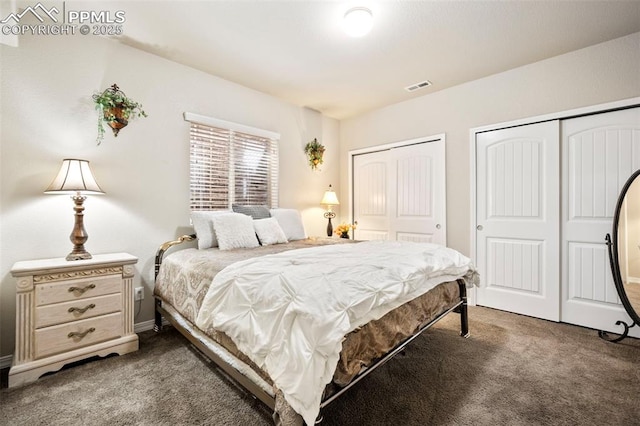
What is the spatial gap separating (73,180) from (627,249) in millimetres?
4619

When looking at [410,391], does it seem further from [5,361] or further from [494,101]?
[494,101]

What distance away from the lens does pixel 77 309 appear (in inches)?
80.1

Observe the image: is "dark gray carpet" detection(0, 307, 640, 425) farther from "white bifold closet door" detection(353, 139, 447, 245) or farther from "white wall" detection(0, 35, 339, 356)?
"white bifold closet door" detection(353, 139, 447, 245)

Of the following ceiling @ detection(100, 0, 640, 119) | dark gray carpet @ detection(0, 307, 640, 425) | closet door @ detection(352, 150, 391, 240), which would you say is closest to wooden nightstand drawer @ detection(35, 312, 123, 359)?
dark gray carpet @ detection(0, 307, 640, 425)

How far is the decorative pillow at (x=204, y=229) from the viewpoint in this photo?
270 cm

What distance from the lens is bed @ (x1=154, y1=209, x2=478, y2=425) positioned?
3.64 feet

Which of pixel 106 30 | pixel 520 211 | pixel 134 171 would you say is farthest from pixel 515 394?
pixel 106 30

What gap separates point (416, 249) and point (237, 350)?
57.6 inches

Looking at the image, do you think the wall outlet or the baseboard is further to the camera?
the wall outlet

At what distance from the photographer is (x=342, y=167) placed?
4.88 metres

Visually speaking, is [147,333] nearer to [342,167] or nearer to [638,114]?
[342,167]

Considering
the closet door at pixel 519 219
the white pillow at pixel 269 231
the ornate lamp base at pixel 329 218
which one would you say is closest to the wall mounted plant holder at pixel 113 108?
the white pillow at pixel 269 231

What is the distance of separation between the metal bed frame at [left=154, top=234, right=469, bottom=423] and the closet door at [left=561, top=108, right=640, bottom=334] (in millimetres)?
1314

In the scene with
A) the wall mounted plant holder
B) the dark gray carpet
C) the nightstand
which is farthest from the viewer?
the wall mounted plant holder
